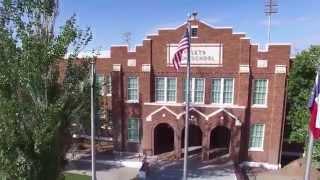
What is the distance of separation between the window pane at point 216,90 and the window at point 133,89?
5.60 m

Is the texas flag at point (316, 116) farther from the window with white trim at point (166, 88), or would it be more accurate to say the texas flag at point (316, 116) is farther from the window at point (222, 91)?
the window with white trim at point (166, 88)

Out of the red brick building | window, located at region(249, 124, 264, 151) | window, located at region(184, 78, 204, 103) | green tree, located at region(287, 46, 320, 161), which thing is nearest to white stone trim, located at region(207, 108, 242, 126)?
the red brick building

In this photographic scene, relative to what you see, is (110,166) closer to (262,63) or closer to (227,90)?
(227,90)

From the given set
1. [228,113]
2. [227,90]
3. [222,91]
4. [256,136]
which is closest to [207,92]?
[222,91]

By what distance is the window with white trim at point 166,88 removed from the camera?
26.1m

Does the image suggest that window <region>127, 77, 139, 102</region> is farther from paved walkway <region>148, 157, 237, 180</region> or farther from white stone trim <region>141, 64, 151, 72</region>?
paved walkway <region>148, 157, 237, 180</region>

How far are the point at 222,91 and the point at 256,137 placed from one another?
402 cm

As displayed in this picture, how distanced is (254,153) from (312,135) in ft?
50.9

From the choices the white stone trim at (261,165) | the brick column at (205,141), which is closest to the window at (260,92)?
the brick column at (205,141)

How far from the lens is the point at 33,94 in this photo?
1484 centimetres

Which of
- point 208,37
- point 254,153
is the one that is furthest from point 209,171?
point 208,37

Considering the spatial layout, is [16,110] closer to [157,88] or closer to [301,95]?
[157,88]

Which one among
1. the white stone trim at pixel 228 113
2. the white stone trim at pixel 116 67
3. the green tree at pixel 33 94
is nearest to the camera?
the green tree at pixel 33 94

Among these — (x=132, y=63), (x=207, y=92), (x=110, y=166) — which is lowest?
(x=110, y=166)
